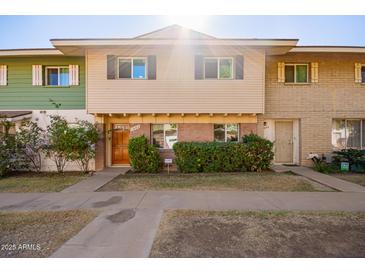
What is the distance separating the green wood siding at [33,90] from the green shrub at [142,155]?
3.59 metres

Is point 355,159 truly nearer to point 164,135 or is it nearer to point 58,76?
point 164,135

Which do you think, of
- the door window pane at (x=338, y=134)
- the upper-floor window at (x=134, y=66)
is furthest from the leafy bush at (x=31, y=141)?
the door window pane at (x=338, y=134)

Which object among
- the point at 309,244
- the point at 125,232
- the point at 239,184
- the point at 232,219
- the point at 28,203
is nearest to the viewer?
the point at 309,244

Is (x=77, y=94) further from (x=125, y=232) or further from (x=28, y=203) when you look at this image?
(x=125, y=232)

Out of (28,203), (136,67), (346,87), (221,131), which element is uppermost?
(136,67)

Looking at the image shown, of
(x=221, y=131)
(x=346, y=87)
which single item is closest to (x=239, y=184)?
(x=221, y=131)

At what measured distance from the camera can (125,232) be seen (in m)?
3.90

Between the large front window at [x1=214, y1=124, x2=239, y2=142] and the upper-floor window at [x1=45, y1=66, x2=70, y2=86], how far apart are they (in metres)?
8.10

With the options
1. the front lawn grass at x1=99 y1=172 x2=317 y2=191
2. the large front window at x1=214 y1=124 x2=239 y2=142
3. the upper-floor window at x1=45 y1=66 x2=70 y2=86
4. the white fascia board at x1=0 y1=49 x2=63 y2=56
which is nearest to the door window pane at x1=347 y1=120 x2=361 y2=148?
the front lawn grass at x1=99 y1=172 x2=317 y2=191

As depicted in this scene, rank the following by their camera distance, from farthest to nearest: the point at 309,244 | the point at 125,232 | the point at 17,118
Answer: the point at 17,118, the point at 125,232, the point at 309,244

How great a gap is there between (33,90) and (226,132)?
10.1 metres

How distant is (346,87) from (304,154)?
161 inches

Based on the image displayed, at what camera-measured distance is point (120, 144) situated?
1148 cm

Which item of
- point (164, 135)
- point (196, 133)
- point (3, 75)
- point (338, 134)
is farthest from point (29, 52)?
point (338, 134)
